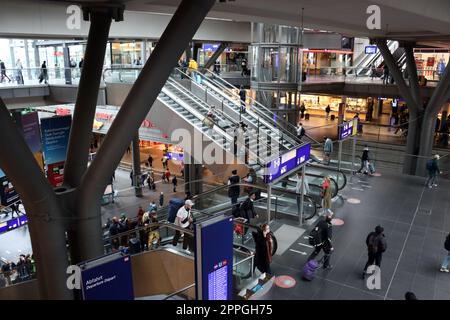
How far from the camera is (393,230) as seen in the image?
1341 cm

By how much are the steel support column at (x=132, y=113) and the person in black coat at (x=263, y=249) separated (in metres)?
3.93

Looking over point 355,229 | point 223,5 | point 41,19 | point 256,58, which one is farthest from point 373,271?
point 41,19

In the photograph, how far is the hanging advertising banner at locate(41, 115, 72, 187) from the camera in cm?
1228

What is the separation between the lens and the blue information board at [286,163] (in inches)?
448

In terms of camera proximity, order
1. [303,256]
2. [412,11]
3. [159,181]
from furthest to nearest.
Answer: [159,181], [303,256], [412,11]

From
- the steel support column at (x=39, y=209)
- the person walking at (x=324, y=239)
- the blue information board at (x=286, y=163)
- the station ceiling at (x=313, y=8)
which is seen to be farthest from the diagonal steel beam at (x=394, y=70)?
the steel support column at (x=39, y=209)

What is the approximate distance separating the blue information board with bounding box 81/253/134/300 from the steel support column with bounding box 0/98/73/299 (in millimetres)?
1818

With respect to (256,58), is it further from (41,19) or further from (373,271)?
(373,271)

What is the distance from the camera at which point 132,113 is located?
690cm

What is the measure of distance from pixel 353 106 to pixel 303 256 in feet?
126

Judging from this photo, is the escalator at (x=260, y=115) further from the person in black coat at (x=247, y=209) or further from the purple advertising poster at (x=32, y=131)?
A: the purple advertising poster at (x=32, y=131)

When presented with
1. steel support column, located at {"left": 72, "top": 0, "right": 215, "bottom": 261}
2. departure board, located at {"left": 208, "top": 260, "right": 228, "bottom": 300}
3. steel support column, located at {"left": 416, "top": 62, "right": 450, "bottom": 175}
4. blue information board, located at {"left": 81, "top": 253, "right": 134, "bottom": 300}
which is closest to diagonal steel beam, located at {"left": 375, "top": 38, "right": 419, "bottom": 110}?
steel support column, located at {"left": 416, "top": 62, "right": 450, "bottom": 175}

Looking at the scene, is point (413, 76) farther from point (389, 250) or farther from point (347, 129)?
point (389, 250)

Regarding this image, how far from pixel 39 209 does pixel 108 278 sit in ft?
6.83
